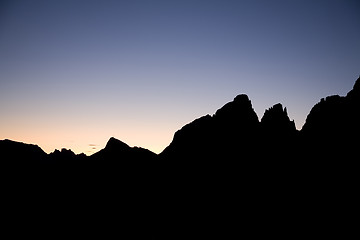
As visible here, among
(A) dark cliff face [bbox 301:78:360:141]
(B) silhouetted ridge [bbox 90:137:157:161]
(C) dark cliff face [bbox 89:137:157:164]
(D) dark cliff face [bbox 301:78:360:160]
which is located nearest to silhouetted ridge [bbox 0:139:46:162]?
(C) dark cliff face [bbox 89:137:157:164]

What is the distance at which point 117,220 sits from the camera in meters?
74.3

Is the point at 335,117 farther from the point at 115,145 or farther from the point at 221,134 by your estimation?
the point at 115,145

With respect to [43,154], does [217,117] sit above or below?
above

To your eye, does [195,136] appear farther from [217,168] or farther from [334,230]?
[334,230]

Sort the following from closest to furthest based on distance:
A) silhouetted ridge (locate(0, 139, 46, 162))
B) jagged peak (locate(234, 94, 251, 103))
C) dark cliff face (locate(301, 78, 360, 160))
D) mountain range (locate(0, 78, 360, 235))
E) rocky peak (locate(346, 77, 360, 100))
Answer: mountain range (locate(0, 78, 360, 235)), dark cliff face (locate(301, 78, 360, 160)), rocky peak (locate(346, 77, 360, 100)), jagged peak (locate(234, 94, 251, 103)), silhouetted ridge (locate(0, 139, 46, 162))

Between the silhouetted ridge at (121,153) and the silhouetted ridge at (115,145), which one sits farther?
the silhouetted ridge at (115,145)

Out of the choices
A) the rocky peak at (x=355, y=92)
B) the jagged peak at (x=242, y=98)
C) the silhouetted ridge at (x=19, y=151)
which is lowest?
the silhouetted ridge at (x=19, y=151)

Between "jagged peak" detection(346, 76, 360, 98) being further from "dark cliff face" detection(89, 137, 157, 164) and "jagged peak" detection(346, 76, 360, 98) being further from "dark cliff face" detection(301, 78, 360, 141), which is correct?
"dark cliff face" detection(89, 137, 157, 164)

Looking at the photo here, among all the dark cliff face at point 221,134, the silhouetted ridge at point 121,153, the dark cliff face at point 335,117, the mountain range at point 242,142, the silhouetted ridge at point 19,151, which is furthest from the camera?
the silhouetted ridge at point 121,153

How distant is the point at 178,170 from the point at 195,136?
48.9 ft

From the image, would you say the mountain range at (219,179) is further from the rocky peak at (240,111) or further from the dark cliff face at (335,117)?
the rocky peak at (240,111)

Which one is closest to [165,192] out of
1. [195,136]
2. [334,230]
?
Answer: [195,136]

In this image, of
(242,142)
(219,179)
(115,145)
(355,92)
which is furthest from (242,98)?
(115,145)

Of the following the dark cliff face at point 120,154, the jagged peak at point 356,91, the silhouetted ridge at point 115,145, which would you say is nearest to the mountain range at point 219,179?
the jagged peak at point 356,91
